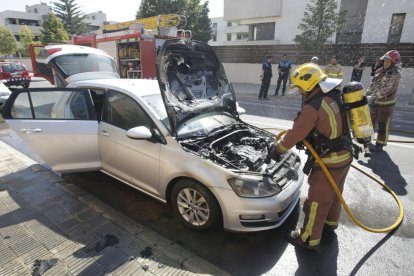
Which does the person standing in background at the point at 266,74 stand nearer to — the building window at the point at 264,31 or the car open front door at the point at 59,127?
the car open front door at the point at 59,127

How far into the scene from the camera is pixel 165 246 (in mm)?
2771

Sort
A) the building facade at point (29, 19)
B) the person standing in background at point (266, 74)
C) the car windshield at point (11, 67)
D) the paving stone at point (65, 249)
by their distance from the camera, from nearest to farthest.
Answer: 1. the paving stone at point (65, 249)
2. the person standing in background at point (266, 74)
3. the car windshield at point (11, 67)
4. the building facade at point (29, 19)

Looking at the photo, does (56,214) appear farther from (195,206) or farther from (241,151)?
(241,151)

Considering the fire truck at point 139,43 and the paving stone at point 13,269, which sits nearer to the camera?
the paving stone at point 13,269

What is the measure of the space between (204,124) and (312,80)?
1.47 meters

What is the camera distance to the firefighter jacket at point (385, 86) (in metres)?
5.33

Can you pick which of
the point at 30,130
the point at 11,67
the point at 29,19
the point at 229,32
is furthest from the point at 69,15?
the point at 30,130

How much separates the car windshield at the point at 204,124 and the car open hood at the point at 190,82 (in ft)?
0.22

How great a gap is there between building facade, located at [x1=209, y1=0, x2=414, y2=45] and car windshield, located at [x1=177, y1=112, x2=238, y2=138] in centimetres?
1503

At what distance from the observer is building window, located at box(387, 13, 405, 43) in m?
16.6

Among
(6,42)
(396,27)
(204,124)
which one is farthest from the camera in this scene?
(6,42)

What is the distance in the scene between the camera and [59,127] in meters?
3.67

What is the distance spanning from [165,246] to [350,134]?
213 cm

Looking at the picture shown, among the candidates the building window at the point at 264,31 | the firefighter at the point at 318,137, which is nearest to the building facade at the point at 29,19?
the building window at the point at 264,31
